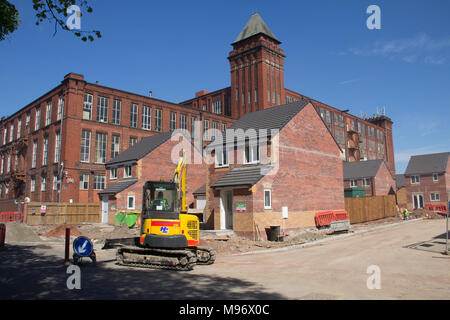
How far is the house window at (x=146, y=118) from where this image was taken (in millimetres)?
52553

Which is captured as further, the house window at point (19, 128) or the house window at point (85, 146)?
the house window at point (19, 128)

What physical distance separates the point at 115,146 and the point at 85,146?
4.23 metres

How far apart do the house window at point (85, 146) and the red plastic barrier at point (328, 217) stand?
30.6 m

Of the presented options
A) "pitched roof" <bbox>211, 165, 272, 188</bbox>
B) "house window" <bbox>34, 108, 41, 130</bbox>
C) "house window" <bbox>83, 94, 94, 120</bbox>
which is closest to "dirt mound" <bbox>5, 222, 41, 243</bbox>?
"pitched roof" <bbox>211, 165, 272, 188</bbox>

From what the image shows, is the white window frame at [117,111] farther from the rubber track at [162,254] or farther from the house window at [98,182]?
the rubber track at [162,254]

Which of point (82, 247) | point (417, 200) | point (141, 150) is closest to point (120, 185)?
point (141, 150)

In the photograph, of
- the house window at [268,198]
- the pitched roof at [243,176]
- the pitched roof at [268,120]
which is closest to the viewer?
the pitched roof at [243,176]

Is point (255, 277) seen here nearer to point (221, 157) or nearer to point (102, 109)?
point (221, 157)

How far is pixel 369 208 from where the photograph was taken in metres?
35.2

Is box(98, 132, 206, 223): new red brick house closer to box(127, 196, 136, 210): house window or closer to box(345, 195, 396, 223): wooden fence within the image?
box(127, 196, 136, 210): house window

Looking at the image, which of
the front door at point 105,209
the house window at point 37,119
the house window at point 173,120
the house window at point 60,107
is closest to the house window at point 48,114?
the house window at point 60,107
